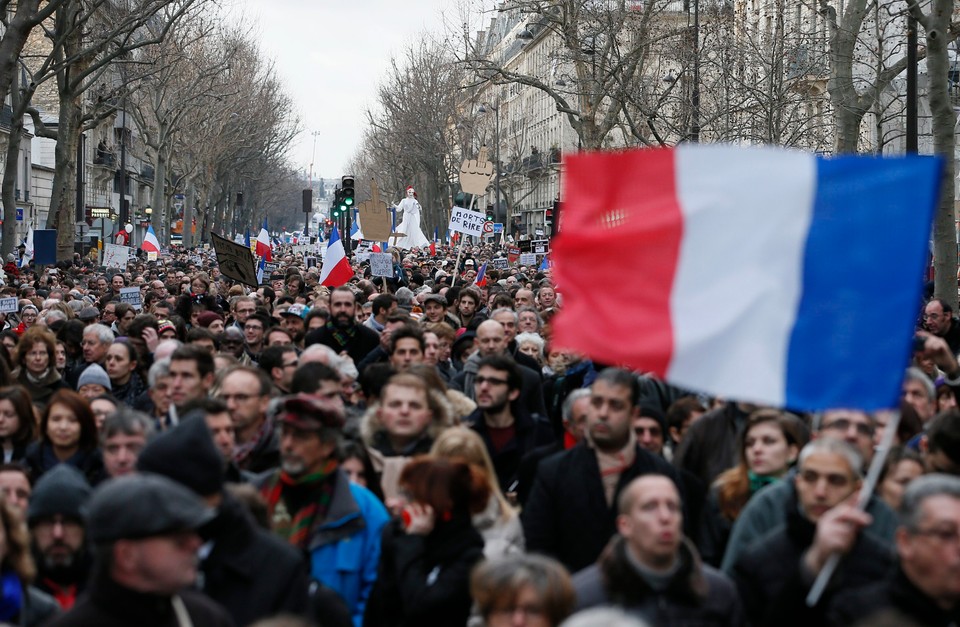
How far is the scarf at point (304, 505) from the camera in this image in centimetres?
580

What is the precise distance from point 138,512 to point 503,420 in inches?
176

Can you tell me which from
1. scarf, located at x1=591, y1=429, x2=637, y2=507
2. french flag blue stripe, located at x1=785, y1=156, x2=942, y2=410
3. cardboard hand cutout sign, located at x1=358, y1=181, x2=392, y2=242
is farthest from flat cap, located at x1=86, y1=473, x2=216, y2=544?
cardboard hand cutout sign, located at x1=358, y1=181, x2=392, y2=242

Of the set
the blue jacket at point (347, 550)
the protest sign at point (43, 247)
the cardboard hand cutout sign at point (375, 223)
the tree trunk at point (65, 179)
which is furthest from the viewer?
the tree trunk at point (65, 179)

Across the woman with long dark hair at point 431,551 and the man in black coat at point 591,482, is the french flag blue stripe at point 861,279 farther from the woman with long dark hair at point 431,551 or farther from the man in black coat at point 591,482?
the man in black coat at point 591,482

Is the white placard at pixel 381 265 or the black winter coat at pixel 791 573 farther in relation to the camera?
the white placard at pixel 381 265

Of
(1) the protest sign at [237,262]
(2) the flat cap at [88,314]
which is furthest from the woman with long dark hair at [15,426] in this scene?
(1) the protest sign at [237,262]

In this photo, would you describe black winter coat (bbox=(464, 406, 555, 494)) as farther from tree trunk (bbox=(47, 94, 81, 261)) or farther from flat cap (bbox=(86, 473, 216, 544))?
tree trunk (bbox=(47, 94, 81, 261))

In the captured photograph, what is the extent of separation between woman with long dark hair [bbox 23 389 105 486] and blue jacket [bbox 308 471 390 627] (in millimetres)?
1857

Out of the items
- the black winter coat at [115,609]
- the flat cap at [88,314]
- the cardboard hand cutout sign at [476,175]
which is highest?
the cardboard hand cutout sign at [476,175]

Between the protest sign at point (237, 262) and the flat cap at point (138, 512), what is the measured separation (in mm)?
15230

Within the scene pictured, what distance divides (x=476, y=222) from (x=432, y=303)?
10.7 m

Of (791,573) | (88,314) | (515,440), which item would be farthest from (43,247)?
(791,573)

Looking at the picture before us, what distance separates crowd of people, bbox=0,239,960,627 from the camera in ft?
14.3

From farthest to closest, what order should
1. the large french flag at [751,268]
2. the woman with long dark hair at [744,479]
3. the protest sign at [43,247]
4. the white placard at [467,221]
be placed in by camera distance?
the protest sign at [43,247], the white placard at [467,221], the woman with long dark hair at [744,479], the large french flag at [751,268]
